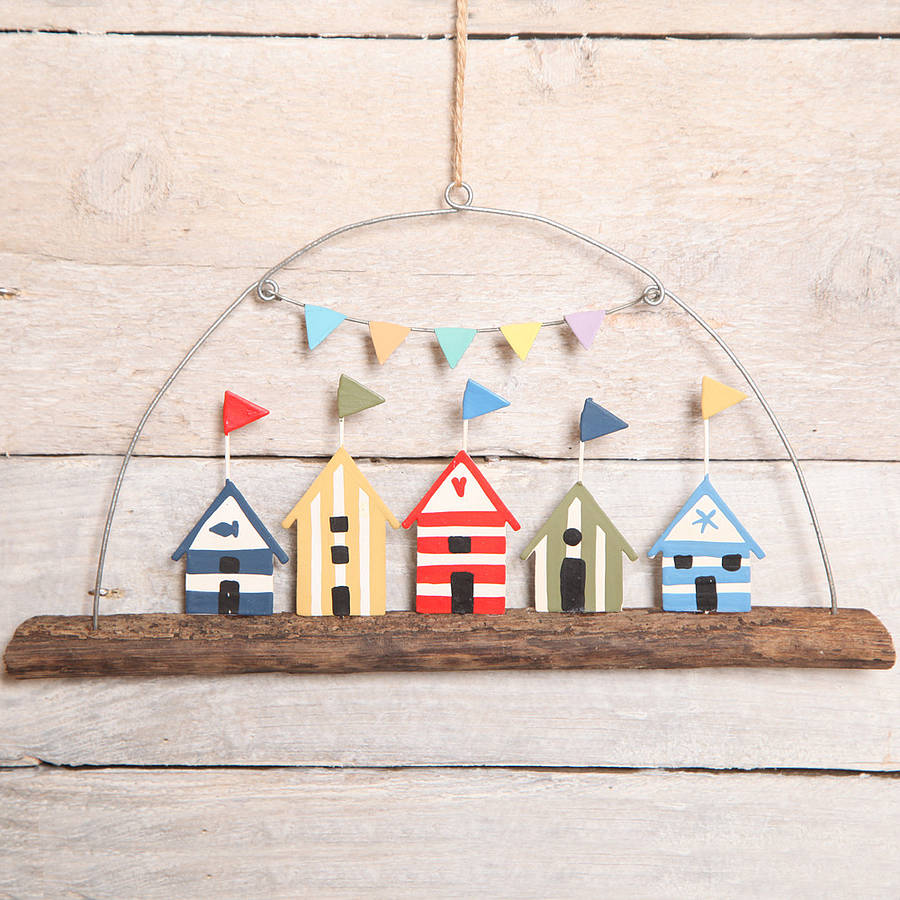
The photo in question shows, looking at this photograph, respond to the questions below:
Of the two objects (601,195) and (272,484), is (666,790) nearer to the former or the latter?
(272,484)

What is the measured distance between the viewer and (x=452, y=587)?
78 cm

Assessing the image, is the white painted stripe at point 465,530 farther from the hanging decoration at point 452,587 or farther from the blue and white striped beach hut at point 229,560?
the blue and white striped beach hut at point 229,560

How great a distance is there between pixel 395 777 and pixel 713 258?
63cm

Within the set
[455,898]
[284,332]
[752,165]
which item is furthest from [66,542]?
[752,165]

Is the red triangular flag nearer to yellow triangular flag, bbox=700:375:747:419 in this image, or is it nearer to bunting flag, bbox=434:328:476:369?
bunting flag, bbox=434:328:476:369

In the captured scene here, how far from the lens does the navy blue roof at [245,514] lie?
0.77m

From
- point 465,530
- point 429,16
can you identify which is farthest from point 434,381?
point 429,16

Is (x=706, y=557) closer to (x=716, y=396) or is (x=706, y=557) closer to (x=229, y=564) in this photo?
(x=716, y=396)

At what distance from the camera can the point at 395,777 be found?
2.68 feet

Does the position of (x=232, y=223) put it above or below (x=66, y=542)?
above

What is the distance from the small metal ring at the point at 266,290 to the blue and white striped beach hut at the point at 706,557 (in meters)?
0.46

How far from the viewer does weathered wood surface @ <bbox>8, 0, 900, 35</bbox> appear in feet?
2.64

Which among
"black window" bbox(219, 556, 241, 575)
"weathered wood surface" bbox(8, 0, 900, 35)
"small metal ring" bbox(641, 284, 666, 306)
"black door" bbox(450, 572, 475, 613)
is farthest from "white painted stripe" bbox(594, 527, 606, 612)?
"weathered wood surface" bbox(8, 0, 900, 35)

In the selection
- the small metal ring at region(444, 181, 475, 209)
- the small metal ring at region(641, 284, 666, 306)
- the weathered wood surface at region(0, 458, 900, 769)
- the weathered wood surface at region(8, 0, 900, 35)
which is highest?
the weathered wood surface at region(8, 0, 900, 35)
